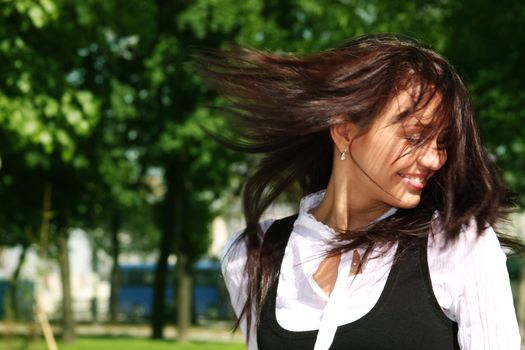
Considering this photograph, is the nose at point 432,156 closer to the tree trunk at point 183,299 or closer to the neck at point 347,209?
the neck at point 347,209

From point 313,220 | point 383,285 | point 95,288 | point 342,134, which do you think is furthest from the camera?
point 95,288

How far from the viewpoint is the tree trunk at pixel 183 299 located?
28984mm

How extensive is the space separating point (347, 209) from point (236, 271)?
1.37ft

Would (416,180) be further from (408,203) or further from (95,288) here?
(95,288)

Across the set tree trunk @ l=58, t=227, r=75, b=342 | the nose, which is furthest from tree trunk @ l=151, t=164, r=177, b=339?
the nose

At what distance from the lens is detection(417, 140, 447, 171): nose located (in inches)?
111

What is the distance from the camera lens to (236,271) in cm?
329

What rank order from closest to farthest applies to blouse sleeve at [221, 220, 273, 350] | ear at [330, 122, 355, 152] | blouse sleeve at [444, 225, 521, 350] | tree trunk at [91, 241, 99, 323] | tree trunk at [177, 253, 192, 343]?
1. blouse sleeve at [444, 225, 521, 350]
2. ear at [330, 122, 355, 152]
3. blouse sleeve at [221, 220, 273, 350]
4. tree trunk at [177, 253, 192, 343]
5. tree trunk at [91, 241, 99, 323]

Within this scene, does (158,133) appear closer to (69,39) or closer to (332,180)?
(69,39)

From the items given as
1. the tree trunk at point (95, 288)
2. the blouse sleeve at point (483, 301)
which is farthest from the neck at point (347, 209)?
the tree trunk at point (95, 288)

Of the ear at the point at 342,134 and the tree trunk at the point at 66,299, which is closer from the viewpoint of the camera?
the ear at the point at 342,134

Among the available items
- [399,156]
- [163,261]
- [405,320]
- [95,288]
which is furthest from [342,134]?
[95,288]

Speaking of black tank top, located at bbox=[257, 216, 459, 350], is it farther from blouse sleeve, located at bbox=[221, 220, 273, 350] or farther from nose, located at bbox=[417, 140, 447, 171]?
blouse sleeve, located at bbox=[221, 220, 273, 350]

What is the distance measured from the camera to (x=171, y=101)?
89.5 feet
